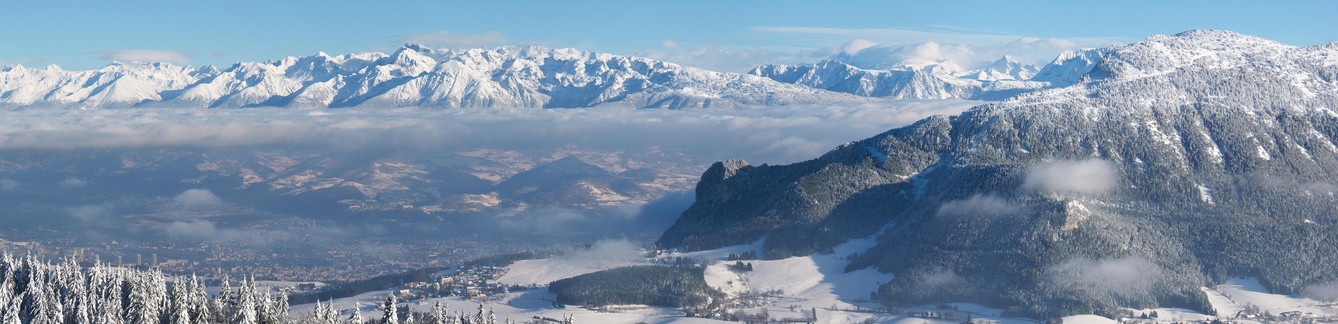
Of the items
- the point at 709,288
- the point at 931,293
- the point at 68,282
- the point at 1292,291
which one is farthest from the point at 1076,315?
the point at 68,282

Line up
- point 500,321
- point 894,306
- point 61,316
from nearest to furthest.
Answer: point 61,316
point 500,321
point 894,306

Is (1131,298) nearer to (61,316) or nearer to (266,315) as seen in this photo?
(266,315)

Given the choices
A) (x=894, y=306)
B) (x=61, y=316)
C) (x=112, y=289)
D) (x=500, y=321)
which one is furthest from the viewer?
(x=894, y=306)

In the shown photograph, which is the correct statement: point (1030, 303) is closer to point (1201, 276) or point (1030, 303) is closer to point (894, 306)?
point (894, 306)

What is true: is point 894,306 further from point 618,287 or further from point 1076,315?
point 618,287

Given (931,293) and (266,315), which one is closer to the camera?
(266,315)

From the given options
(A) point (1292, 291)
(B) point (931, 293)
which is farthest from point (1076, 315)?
(A) point (1292, 291)

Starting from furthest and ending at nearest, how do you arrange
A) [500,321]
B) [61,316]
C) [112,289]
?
1. [500,321]
2. [112,289]
3. [61,316]

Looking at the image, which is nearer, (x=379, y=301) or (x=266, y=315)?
(x=266, y=315)
